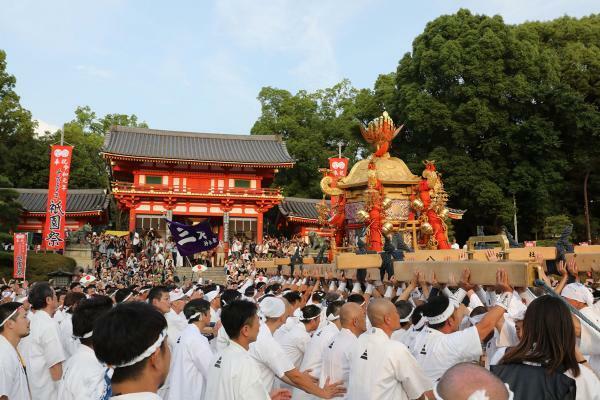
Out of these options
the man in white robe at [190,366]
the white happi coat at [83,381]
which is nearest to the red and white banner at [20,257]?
the man in white robe at [190,366]

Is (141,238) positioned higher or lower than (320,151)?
lower

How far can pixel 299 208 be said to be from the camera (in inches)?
1619

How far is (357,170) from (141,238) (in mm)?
22638

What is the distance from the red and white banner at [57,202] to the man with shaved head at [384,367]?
27.5 meters

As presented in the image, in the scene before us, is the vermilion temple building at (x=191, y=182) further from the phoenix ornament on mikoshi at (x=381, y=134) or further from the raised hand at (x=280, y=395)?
the raised hand at (x=280, y=395)

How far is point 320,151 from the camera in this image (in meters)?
46.5

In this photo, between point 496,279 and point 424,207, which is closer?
point 496,279

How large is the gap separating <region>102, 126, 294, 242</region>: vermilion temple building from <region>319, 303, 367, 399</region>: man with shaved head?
3260 cm

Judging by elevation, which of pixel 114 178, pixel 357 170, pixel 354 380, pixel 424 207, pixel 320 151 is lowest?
pixel 354 380

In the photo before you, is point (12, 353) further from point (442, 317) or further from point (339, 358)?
point (442, 317)

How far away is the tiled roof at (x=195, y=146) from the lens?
38719 millimetres

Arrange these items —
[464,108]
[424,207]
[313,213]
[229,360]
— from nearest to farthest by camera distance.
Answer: [229,360] < [424,207] < [464,108] < [313,213]

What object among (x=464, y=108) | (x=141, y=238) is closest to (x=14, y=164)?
(x=141, y=238)

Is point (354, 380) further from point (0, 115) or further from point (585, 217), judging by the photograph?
point (0, 115)
